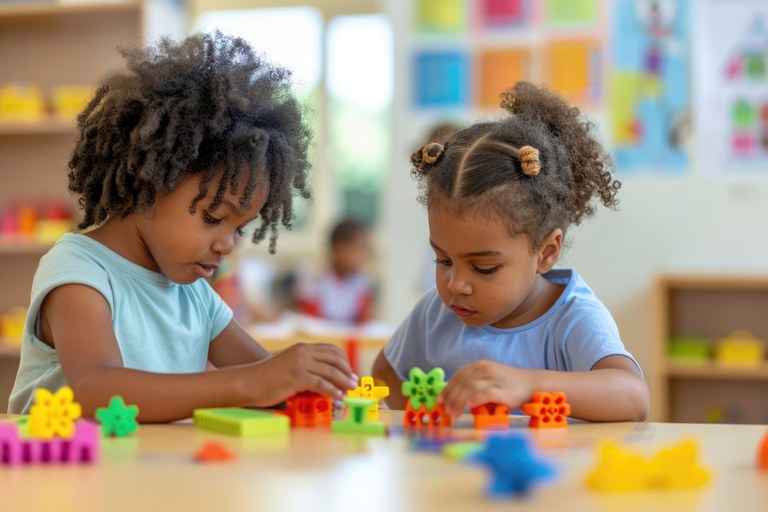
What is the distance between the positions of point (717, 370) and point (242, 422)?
3210mm

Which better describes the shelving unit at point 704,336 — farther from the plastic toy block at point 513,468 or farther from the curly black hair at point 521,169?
the plastic toy block at point 513,468

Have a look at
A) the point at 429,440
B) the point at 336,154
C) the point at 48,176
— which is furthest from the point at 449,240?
the point at 336,154

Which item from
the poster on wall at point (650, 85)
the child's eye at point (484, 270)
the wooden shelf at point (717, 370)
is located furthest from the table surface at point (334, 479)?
the poster on wall at point (650, 85)

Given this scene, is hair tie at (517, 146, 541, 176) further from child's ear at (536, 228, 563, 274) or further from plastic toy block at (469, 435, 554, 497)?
plastic toy block at (469, 435, 554, 497)

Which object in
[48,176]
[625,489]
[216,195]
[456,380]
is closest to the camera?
[625,489]

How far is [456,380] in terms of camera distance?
111cm

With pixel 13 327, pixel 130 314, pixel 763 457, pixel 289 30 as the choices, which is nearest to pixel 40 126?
pixel 13 327

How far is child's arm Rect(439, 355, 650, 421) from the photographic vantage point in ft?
3.59

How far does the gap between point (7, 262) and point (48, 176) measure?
17.7 inches

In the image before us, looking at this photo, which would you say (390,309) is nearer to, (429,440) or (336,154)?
(336,154)

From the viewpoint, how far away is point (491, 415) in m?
1.11

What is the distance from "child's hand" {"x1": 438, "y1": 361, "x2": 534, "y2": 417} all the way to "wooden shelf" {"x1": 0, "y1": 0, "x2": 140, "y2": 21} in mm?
3596

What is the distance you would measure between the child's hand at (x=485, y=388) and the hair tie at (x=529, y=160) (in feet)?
1.33

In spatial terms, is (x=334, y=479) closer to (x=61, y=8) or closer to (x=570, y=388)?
(x=570, y=388)
